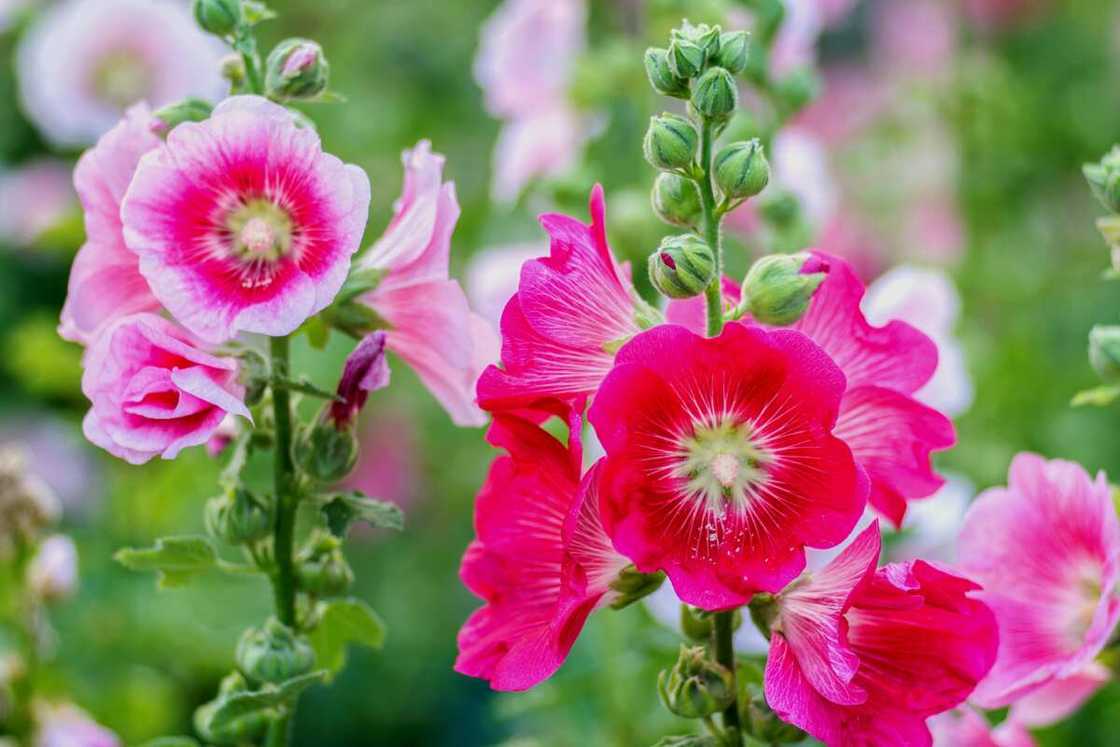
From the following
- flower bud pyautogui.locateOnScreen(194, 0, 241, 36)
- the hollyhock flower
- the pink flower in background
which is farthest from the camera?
the pink flower in background

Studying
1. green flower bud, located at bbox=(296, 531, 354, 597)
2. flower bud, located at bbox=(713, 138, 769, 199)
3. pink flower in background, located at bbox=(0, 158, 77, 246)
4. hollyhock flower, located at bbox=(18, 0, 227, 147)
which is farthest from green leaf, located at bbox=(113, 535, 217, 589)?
pink flower in background, located at bbox=(0, 158, 77, 246)

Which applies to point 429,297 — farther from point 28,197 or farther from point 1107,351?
point 28,197

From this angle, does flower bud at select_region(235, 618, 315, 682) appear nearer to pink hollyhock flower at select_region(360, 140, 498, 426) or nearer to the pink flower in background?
pink hollyhock flower at select_region(360, 140, 498, 426)

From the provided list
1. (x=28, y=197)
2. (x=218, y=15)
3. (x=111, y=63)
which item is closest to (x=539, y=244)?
(x=111, y=63)

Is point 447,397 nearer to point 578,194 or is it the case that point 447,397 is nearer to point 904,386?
point 904,386

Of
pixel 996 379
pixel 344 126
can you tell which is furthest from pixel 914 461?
pixel 344 126

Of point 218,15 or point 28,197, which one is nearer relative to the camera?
point 218,15

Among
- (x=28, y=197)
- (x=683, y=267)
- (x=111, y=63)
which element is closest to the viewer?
(x=683, y=267)
